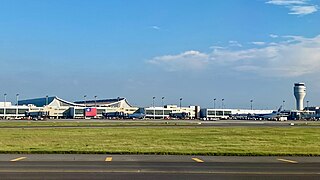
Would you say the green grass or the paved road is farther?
the green grass

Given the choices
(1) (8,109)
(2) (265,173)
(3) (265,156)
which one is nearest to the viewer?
(2) (265,173)

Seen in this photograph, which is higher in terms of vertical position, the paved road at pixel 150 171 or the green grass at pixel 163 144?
the paved road at pixel 150 171

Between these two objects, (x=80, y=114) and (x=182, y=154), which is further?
(x=80, y=114)

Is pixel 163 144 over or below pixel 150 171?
below

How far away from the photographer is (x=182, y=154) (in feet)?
82.9

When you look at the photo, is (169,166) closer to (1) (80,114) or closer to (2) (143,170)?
(2) (143,170)

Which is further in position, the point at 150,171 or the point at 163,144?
the point at 163,144

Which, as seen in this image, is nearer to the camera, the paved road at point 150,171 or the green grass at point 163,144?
the paved road at point 150,171

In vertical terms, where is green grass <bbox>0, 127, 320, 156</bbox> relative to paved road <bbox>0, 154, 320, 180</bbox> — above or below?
below
